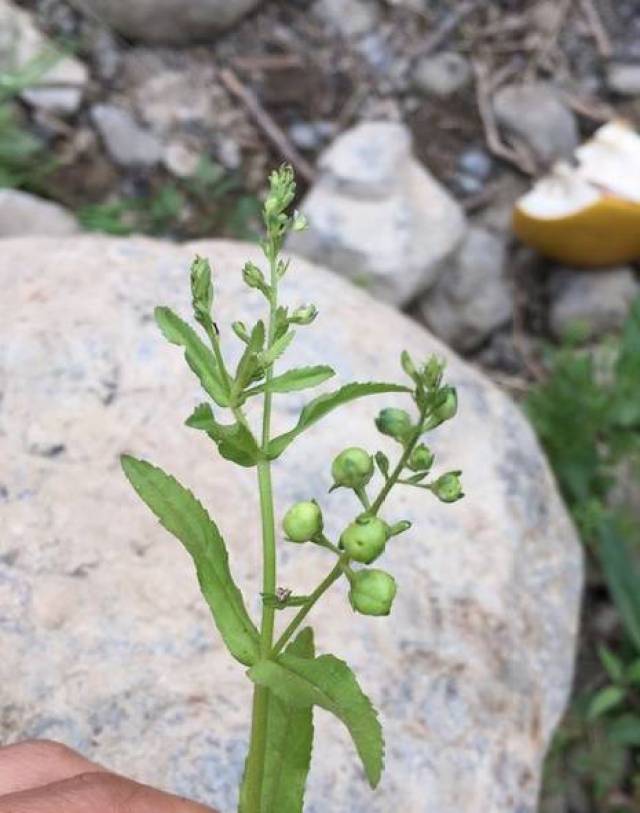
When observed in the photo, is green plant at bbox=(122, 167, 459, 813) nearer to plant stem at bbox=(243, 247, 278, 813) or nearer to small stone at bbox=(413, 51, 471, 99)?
plant stem at bbox=(243, 247, 278, 813)

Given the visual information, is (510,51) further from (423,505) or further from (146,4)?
(423,505)

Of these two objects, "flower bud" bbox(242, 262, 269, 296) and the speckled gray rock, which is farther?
the speckled gray rock

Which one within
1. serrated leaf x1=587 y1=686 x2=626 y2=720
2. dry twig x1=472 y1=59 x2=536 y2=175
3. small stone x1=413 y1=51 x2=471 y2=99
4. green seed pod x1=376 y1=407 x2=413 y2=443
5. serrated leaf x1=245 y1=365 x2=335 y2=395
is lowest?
serrated leaf x1=587 y1=686 x2=626 y2=720

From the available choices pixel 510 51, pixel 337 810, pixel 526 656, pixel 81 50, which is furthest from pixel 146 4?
pixel 337 810

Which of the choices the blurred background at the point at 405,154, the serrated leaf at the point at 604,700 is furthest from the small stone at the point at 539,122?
the serrated leaf at the point at 604,700

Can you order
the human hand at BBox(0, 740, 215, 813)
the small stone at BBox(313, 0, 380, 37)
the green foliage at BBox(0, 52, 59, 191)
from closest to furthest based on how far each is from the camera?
the human hand at BBox(0, 740, 215, 813) → the green foliage at BBox(0, 52, 59, 191) → the small stone at BBox(313, 0, 380, 37)

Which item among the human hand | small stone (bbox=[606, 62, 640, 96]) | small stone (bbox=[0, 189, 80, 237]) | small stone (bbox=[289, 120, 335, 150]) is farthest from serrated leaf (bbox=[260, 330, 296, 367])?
small stone (bbox=[606, 62, 640, 96])
